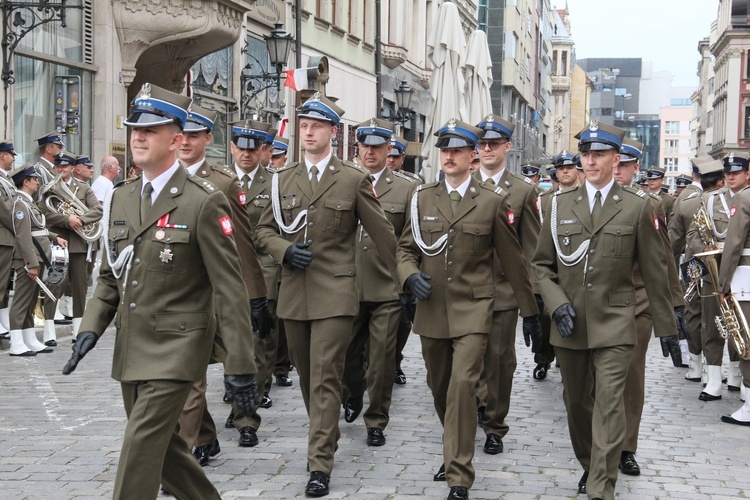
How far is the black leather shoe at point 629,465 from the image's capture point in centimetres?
751

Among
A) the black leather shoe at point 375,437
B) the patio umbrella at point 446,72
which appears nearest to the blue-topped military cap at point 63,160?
the black leather shoe at point 375,437

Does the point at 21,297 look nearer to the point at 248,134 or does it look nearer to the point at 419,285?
the point at 248,134

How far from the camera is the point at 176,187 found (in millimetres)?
5262

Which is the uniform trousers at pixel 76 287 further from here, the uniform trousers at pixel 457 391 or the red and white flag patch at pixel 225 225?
the red and white flag patch at pixel 225 225

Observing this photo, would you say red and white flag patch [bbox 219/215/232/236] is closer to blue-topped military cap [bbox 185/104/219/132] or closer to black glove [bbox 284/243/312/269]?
black glove [bbox 284/243/312/269]

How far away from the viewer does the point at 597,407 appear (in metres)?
6.71

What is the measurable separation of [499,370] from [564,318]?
1.69 metres

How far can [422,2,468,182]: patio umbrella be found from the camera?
67.9 feet

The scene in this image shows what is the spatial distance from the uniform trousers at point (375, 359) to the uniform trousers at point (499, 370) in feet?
2.28

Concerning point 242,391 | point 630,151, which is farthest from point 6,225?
point 242,391

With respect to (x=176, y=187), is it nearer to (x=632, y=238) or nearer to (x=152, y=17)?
(x=632, y=238)

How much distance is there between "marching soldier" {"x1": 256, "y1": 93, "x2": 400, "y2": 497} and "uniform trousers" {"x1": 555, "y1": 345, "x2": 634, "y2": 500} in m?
1.33

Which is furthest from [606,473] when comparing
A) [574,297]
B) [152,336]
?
[152,336]

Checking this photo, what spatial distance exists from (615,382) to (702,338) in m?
4.84
